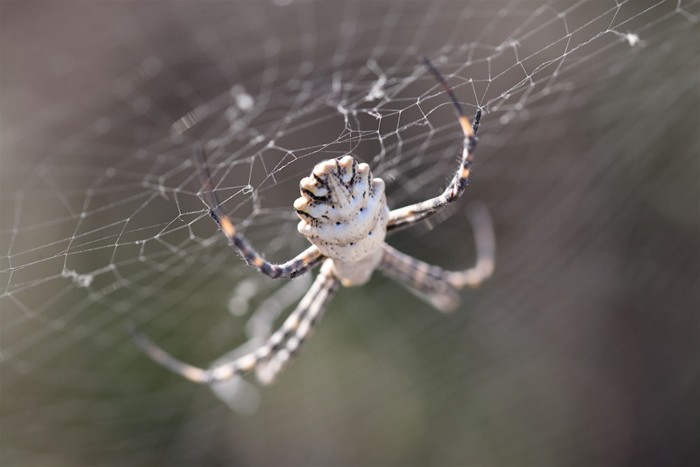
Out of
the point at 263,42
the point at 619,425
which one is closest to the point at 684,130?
the point at 619,425

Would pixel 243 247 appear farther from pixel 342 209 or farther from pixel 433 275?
pixel 433 275

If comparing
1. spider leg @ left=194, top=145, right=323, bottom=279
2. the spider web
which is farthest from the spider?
the spider web

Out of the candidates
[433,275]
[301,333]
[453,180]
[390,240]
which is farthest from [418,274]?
[390,240]

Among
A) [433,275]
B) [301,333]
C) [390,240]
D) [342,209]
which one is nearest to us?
[342,209]

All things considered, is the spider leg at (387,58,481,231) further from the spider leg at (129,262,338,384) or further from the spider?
the spider leg at (129,262,338,384)

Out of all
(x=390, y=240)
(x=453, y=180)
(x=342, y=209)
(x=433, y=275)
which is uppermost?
(x=342, y=209)

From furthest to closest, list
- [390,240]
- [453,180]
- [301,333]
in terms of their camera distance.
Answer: [390,240] < [301,333] < [453,180]

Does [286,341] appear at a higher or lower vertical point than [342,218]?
lower
